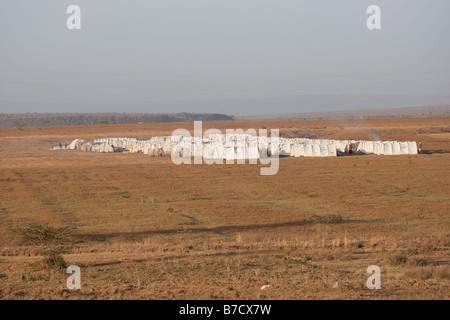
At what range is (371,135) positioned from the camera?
6262cm

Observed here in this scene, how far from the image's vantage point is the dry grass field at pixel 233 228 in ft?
33.7

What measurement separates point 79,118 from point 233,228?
146m

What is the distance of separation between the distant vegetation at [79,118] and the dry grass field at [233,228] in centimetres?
10016

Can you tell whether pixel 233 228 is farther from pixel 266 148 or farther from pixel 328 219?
pixel 266 148

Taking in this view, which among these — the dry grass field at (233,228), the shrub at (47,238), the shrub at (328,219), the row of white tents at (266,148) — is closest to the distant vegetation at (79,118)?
the row of white tents at (266,148)

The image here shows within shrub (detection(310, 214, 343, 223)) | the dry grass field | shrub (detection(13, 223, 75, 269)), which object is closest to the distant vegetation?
the dry grass field

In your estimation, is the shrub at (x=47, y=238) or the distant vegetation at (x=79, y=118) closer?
the shrub at (x=47, y=238)

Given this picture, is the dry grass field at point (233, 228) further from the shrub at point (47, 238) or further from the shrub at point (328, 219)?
the shrub at point (47, 238)

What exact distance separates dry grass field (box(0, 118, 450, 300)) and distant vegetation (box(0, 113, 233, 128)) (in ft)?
329

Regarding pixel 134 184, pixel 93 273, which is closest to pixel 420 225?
pixel 93 273

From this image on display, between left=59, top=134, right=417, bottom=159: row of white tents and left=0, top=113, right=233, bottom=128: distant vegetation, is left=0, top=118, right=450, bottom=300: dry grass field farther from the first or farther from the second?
left=0, top=113, right=233, bottom=128: distant vegetation

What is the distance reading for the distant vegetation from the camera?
14288 cm

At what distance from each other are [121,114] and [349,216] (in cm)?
15789
